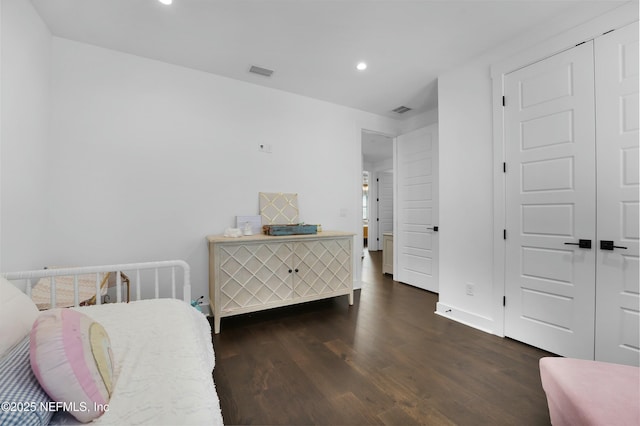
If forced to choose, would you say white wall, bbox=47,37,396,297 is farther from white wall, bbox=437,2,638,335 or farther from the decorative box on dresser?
white wall, bbox=437,2,638,335

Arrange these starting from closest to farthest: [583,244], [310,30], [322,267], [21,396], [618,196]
Answer: [21,396] < [618,196] < [583,244] < [310,30] < [322,267]

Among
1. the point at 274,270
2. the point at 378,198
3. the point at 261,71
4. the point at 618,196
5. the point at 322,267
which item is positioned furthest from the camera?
the point at 378,198

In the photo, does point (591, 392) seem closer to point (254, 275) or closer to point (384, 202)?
point (254, 275)

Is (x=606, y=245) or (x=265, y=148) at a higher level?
(x=265, y=148)

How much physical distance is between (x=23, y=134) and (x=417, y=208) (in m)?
4.23

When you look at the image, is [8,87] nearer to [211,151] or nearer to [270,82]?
[211,151]

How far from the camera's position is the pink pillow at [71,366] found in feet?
2.38

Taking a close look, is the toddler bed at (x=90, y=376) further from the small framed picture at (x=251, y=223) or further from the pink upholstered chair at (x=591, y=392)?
the small framed picture at (x=251, y=223)

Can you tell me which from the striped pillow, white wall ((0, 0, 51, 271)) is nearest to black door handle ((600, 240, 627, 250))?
the striped pillow

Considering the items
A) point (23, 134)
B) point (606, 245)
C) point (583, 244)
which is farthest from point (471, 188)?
point (23, 134)

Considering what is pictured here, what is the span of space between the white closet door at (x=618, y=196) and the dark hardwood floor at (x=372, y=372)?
1.70 feet

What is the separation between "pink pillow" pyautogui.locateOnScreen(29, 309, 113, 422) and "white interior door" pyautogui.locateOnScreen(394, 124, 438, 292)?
377 centimetres

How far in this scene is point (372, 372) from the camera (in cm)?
190

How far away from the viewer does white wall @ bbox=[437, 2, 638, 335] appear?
2543mm
